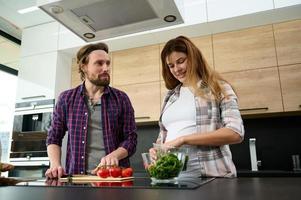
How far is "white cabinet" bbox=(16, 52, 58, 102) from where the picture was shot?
2615mm

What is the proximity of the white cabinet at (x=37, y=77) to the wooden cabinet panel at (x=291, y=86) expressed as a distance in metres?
1.92

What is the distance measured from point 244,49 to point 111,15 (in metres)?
1.34

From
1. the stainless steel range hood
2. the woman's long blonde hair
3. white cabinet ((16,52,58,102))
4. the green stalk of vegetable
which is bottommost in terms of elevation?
the green stalk of vegetable

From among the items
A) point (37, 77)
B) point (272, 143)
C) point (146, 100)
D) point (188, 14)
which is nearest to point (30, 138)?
point (37, 77)

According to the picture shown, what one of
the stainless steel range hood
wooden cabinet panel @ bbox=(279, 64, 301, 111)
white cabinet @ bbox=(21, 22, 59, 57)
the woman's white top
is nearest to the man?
the stainless steel range hood

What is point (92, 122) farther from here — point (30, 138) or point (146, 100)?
point (30, 138)

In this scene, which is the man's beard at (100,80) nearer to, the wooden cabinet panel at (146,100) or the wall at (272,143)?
the wooden cabinet panel at (146,100)

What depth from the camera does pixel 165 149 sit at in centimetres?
74

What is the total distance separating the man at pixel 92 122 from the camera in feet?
3.90

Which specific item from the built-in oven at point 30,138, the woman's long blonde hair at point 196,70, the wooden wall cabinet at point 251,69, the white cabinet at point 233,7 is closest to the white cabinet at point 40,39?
the built-in oven at point 30,138

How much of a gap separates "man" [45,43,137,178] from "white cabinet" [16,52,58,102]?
136cm

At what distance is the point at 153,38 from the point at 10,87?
5.91ft

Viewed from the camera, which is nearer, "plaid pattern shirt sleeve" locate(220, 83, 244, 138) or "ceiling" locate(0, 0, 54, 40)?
"plaid pattern shirt sleeve" locate(220, 83, 244, 138)

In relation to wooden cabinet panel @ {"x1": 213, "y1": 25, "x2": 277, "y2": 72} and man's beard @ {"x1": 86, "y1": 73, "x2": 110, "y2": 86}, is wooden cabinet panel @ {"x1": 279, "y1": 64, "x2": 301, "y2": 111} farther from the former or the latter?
man's beard @ {"x1": 86, "y1": 73, "x2": 110, "y2": 86}
